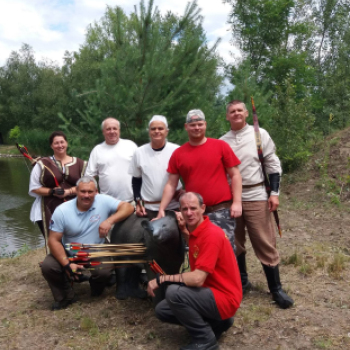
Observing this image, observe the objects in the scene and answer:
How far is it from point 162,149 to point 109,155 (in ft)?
2.47

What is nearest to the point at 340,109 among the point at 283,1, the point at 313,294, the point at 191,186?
the point at 283,1

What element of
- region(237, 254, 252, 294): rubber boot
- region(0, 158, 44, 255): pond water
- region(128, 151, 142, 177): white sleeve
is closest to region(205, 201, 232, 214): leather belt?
region(128, 151, 142, 177): white sleeve

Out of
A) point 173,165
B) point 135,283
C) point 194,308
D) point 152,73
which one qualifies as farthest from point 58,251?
point 152,73

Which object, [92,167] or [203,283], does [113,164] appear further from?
[203,283]

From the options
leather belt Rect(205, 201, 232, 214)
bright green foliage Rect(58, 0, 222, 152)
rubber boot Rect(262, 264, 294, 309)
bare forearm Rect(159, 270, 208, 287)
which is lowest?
rubber boot Rect(262, 264, 294, 309)

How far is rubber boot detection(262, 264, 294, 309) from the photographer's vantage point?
3533 millimetres

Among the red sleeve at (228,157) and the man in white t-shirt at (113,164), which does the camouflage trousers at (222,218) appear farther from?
the man in white t-shirt at (113,164)

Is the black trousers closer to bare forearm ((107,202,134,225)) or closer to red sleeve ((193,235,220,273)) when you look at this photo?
red sleeve ((193,235,220,273))

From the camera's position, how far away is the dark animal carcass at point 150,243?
306 cm

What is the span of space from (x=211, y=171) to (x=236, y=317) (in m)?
1.31

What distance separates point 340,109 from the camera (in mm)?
13297

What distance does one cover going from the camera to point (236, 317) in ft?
11.2

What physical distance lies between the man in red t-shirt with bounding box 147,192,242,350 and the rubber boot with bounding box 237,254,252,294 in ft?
3.41

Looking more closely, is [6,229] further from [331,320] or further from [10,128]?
[10,128]
